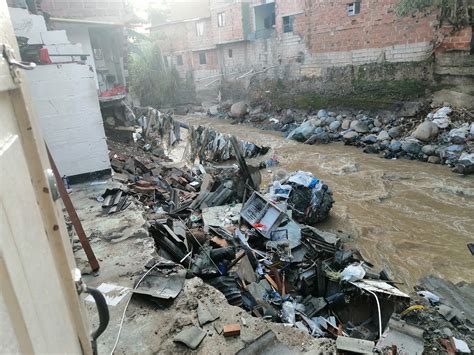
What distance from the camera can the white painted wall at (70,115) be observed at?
6047 mm

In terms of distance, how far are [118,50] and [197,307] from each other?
16.7m

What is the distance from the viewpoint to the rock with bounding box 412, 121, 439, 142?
12.2m

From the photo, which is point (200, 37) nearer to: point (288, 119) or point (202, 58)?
point (202, 58)

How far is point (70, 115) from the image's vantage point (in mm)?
6383

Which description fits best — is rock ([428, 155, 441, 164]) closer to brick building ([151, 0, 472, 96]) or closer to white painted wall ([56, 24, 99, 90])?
brick building ([151, 0, 472, 96])

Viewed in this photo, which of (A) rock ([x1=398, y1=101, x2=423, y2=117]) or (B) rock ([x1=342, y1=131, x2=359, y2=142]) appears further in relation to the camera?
(B) rock ([x1=342, y1=131, x2=359, y2=142])

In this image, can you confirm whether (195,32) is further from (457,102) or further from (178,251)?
(178,251)

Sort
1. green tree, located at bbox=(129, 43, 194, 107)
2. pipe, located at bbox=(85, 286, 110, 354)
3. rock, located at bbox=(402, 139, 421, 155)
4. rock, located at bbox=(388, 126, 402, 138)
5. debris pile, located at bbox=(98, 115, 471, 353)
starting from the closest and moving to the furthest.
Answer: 1. pipe, located at bbox=(85, 286, 110, 354)
2. debris pile, located at bbox=(98, 115, 471, 353)
3. rock, located at bbox=(402, 139, 421, 155)
4. rock, located at bbox=(388, 126, 402, 138)
5. green tree, located at bbox=(129, 43, 194, 107)

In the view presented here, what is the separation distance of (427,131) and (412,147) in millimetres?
894

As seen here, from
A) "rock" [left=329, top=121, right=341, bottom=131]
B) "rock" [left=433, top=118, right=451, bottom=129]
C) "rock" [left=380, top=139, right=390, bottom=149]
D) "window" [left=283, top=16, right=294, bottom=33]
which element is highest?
"window" [left=283, top=16, right=294, bottom=33]

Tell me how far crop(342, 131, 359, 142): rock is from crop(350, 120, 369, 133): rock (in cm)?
34

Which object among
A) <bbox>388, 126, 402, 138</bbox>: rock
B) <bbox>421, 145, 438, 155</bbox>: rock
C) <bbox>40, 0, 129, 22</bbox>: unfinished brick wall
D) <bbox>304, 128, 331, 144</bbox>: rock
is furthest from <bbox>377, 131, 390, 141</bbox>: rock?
<bbox>40, 0, 129, 22</bbox>: unfinished brick wall

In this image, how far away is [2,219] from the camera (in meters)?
0.80

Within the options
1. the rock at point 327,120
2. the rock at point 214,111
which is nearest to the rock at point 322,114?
the rock at point 327,120
